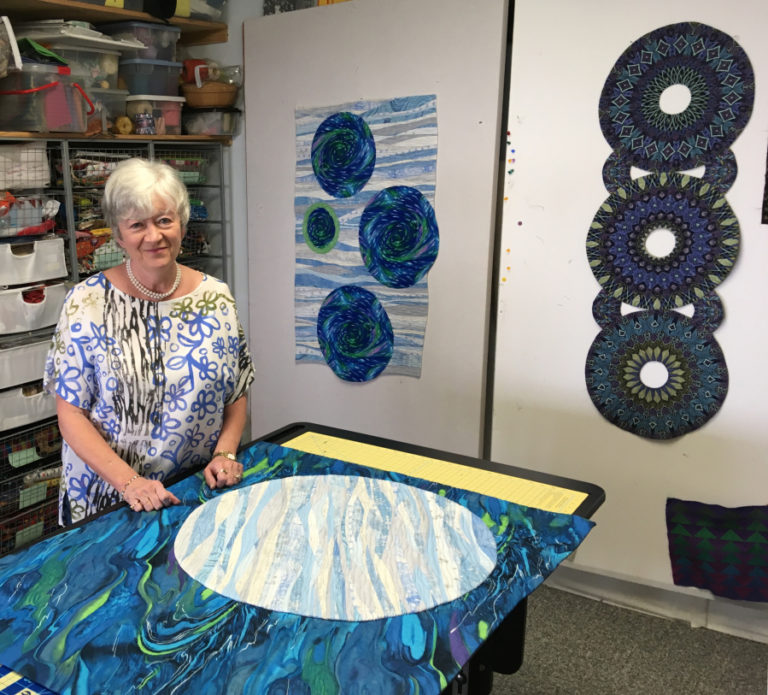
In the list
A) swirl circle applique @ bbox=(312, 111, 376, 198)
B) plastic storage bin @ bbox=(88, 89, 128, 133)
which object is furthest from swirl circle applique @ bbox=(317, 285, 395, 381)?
plastic storage bin @ bbox=(88, 89, 128, 133)

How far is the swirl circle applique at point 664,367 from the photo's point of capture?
7.53ft

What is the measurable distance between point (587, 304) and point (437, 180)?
69 centimetres

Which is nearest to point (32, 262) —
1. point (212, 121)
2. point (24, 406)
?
point (24, 406)

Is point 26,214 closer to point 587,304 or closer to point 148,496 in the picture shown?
point 148,496

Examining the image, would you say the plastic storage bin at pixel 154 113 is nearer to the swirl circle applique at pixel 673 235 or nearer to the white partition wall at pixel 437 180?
the white partition wall at pixel 437 180

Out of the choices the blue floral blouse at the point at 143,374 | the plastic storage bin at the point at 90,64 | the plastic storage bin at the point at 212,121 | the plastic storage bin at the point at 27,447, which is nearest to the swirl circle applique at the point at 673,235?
the blue floral blouse at the point at 143,374

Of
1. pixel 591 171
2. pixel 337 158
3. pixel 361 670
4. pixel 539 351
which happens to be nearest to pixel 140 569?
pixel 361 670

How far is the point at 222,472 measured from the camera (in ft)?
5.20

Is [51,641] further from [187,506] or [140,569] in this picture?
[187,506]

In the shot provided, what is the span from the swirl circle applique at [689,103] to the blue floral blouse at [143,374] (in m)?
1.33

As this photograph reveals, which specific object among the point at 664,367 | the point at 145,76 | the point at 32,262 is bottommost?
the point at 664,367

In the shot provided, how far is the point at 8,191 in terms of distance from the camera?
2592mm

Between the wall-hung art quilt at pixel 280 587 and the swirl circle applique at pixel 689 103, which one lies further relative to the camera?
the swirl circle applique at pixel 689 103

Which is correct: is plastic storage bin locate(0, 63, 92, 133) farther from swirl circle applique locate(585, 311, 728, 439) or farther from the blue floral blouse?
swirl circle applique locate(585, 311, 728, 439)
